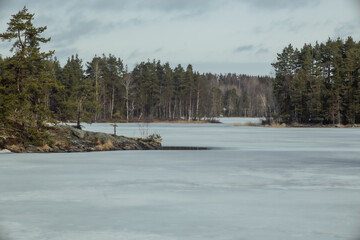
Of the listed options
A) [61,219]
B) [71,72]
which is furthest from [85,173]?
[71,72]

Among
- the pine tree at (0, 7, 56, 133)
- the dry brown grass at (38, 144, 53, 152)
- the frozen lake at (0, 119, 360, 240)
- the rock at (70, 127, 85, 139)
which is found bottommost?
the frozen lake at (0, 119, 360, 240)

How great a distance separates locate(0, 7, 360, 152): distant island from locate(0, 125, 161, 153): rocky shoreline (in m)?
0.11

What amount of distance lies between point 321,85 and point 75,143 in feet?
168

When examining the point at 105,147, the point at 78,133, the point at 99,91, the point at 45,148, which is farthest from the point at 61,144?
the point at 99,91

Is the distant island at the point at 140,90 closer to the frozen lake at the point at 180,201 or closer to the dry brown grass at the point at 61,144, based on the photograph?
the dry brown grass at the point at 61,144

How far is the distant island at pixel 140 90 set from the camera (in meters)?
21.9

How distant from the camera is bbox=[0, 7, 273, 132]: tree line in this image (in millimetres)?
21859

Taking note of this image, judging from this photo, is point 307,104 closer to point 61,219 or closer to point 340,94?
point 340,94

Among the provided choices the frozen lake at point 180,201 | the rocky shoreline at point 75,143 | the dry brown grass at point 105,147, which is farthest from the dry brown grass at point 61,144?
the frozen lake at point 180,201

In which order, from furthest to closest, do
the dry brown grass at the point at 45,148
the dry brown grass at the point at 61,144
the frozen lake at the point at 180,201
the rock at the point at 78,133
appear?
1. the rock at the point at 78,133
2. the dry brown grass at the point at 61,144
3. the dry brown grass at the point at 45,148
4. the frozen lake at the point at 180,201

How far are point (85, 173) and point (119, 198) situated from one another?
4.47m

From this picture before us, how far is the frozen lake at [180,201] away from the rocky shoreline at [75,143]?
5.80 meters


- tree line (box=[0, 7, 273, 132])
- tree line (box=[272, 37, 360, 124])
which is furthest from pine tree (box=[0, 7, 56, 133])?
tree line (box=[272, 37, 360, 124])

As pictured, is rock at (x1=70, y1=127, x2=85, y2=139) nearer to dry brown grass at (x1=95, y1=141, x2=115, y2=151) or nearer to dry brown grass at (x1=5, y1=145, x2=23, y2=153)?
dry brown grass at (x1=95, y1=141, x2=115, y2=151)
